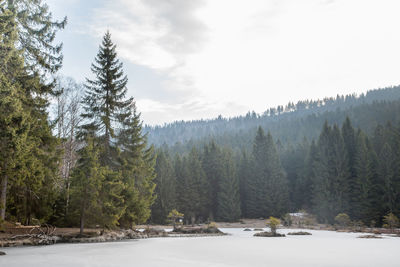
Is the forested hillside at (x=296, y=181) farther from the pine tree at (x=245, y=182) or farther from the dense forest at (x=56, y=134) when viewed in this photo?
the dense forest at (x=56, y=134)

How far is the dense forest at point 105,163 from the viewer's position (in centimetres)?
1358

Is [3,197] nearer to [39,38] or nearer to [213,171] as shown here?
[39,38]

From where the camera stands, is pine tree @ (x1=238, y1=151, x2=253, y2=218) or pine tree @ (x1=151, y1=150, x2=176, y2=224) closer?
pine tree @ (x1=151, y1=150, x2=176, y2=224)

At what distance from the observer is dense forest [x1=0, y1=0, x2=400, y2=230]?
1358cm

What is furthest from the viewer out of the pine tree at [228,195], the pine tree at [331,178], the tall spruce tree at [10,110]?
the pine tree at [228,195]

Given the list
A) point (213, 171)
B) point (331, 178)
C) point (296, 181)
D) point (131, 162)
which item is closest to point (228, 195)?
point (213, 171)

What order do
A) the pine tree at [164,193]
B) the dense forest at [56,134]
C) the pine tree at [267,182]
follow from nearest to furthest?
the dense forest at [56,134] → the pine tree at [164,193] → the pine tree at [267,182]

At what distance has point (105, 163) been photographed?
804 inches

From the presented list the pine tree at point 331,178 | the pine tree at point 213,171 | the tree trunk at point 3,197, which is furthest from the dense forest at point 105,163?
the pine tree at point 213,171

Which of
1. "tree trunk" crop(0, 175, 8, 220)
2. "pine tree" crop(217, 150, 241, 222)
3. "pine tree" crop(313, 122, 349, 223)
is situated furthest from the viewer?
"pine tree" crop(217, 150, 241, 222)

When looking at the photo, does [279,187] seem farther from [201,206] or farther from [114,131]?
[114,131]

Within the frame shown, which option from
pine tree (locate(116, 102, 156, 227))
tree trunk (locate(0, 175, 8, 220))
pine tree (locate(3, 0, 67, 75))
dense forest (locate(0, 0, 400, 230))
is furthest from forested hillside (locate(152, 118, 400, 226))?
pine tree (locate(3, 0, 67, 75))

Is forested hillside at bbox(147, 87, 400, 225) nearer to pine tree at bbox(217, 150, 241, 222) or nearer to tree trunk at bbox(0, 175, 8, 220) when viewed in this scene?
pine tree at bbox(217, 150, 241, 222)

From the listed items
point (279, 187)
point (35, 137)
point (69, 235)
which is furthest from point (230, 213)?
point (35, 137)
